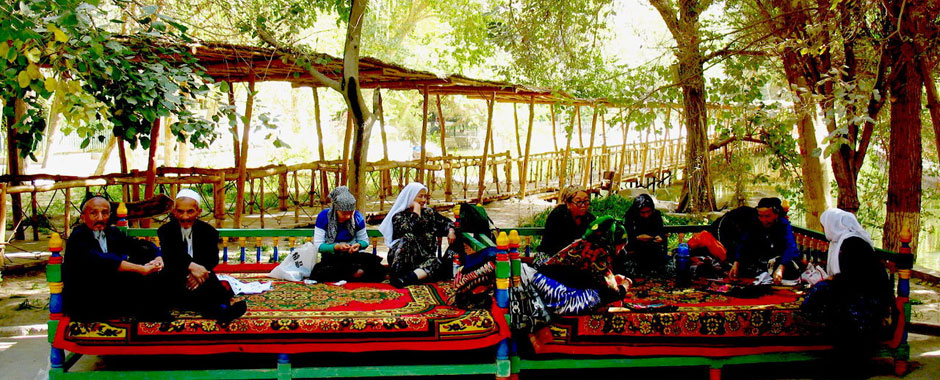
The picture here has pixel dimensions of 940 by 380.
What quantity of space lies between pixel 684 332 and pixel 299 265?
298cm

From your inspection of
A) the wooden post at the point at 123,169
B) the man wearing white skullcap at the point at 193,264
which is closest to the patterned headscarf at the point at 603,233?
the man wearing white skullcap at the point at 193,264

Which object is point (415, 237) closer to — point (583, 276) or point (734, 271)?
point (583, 276)

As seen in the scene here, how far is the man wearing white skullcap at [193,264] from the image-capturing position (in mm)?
4555

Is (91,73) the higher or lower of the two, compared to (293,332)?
higher

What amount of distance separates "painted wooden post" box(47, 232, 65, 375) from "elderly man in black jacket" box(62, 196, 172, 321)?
5 cm

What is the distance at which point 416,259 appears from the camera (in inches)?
228

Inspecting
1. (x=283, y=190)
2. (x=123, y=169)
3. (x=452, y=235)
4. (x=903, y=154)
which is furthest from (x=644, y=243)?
(x=123, y=169)

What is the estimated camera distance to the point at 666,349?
4.70 meters

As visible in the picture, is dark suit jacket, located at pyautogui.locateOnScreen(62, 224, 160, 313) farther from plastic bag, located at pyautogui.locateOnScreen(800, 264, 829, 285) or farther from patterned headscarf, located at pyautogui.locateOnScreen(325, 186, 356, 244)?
plastic bag, located at pyautogui.locateOnScreen(800, 264, 829, 285)

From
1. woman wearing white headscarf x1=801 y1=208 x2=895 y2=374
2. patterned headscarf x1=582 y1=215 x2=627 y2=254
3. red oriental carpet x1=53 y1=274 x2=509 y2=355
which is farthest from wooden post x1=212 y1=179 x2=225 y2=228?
woman wearing white headscarf x1=801 y1=208 x2=895 y2=374

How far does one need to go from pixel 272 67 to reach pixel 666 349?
6379 millimetres

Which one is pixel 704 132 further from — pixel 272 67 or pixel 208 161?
pixel 208 161

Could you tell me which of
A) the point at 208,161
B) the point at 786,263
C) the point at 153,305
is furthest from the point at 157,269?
the point at 208,161

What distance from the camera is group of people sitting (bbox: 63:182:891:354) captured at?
14.5 ft
